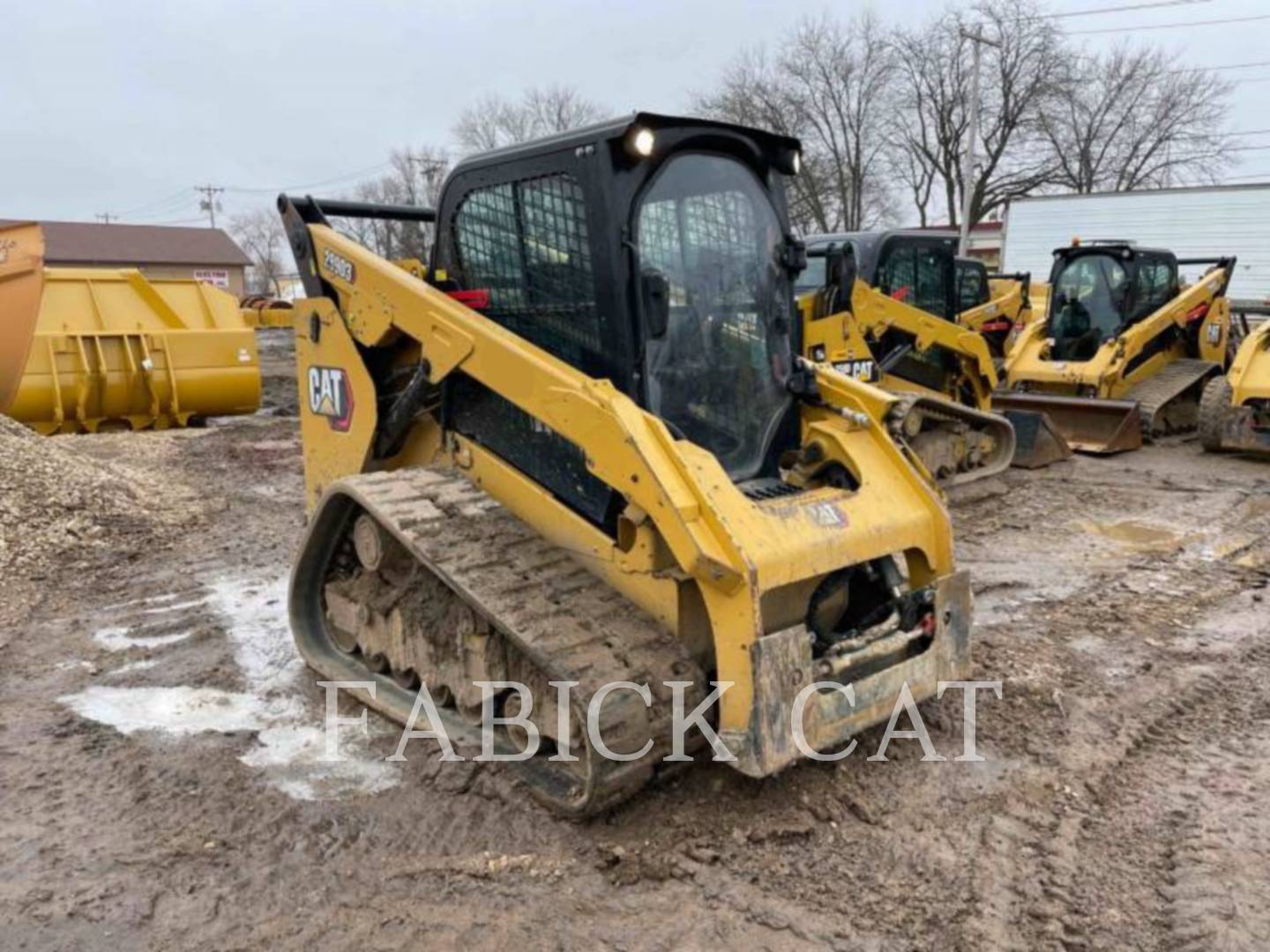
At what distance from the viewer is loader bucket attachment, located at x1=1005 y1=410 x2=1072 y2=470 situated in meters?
9.27

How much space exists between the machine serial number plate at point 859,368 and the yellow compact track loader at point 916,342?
0.01 metres

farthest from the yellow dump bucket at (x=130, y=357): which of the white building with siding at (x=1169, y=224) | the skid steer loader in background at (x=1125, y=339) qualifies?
the white building with siding at (x=1169, y=224)

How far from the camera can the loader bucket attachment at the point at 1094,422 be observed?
10008 mm

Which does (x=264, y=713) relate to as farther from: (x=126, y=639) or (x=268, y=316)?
(x=268, y=316)

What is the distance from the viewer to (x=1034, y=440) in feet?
30.6

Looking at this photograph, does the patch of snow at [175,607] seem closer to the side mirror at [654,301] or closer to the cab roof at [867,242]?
the side mirror at [654,301]

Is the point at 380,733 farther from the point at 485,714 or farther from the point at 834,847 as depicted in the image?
the point at 834,847

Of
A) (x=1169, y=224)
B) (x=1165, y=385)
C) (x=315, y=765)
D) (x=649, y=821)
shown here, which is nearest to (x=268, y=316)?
(x=1165, y=385)

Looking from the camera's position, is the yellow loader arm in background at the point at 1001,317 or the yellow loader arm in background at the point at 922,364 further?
the yellow loader arm in background at the point at 1001,317

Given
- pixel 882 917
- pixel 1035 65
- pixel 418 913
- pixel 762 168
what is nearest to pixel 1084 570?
pixel 762 168

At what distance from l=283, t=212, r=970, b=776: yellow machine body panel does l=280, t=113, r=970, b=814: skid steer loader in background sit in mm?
10

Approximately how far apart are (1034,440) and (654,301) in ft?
22.7

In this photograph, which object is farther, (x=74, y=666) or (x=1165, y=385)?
(x=1165, y=385)

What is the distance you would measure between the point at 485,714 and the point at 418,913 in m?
0.88
